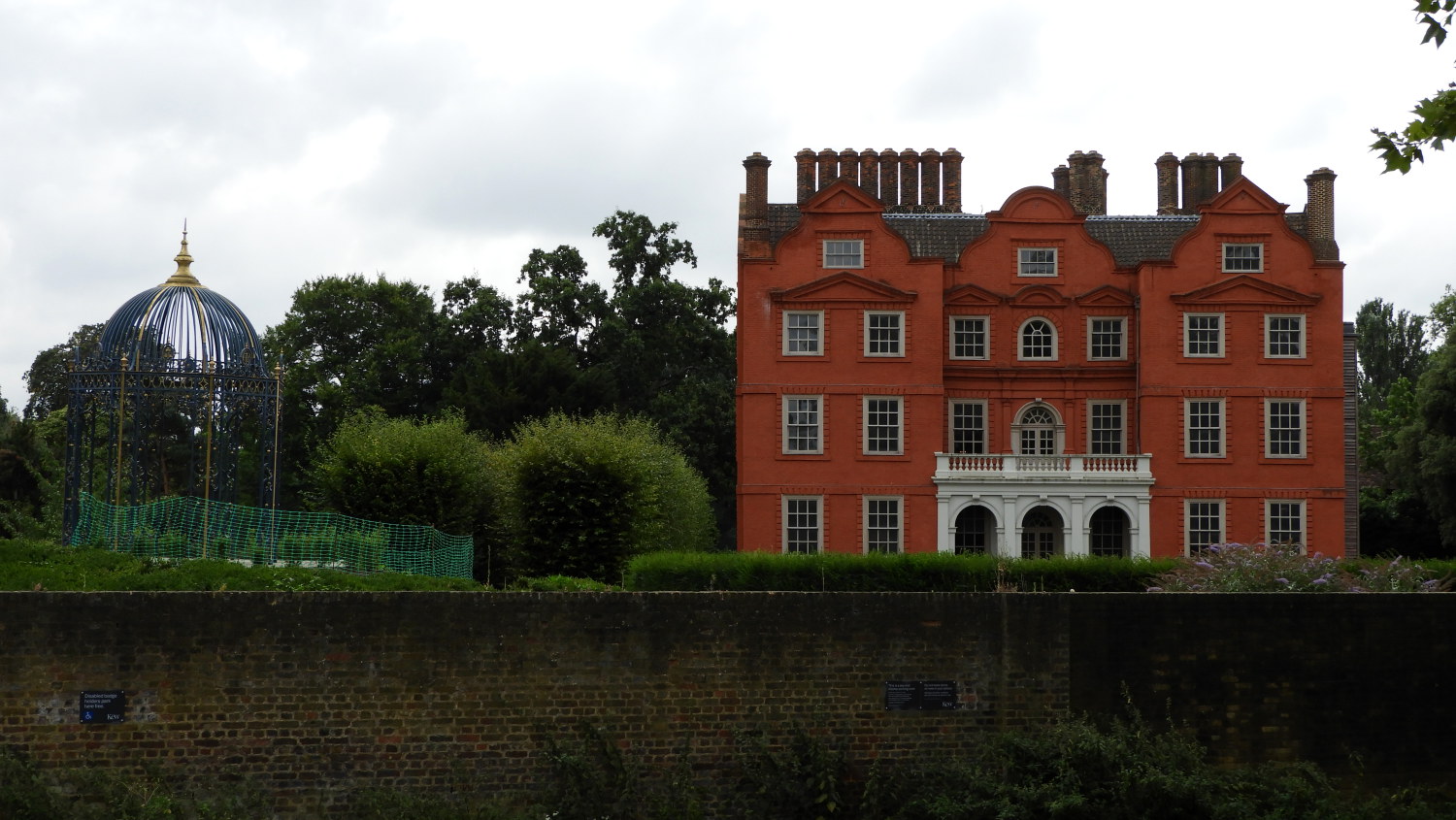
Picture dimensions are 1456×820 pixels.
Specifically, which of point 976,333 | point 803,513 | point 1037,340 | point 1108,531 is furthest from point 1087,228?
point 803,513

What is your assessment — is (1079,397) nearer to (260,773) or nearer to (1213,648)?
(1213,648)

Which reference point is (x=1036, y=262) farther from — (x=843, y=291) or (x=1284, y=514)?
(x=1284, y=514)

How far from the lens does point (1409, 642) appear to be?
2141cm

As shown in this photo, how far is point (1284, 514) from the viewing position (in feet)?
131

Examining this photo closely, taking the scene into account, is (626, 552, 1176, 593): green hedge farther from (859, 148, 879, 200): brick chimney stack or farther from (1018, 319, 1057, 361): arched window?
(859, 148, 879, 200): brick chimney stack

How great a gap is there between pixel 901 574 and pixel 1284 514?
1828 cm

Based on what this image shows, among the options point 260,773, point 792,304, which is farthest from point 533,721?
point 792,304

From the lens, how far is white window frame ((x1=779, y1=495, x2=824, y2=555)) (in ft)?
129

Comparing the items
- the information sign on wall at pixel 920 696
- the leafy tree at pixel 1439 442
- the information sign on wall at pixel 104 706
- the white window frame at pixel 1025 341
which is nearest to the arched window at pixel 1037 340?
the white window frame at pixel 1025 341

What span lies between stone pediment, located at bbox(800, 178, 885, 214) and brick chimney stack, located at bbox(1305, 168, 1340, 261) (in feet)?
39.4

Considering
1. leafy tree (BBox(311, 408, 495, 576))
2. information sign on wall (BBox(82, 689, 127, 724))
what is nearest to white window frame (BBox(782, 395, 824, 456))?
leafy tree (BBox(311, 408, 495, 576))

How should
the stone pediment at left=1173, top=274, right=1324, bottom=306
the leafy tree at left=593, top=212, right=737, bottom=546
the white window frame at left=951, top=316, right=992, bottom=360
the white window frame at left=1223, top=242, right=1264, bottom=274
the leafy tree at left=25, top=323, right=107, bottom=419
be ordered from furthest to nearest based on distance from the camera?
the leafy tree at left=25, top=323, right=107, bottom=419, the leafy tree at left=593, top=212, right=737, bottom=546, the white window frame at left=951, top=316, right=992, bottom=360, the white window frame at left=1223, top=242, right=1264, bottom=274, the stone pediment at left=1173, top=274, right=1324, bottom=306

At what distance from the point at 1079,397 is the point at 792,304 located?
835 cm

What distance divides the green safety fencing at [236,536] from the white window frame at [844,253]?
625 inches
